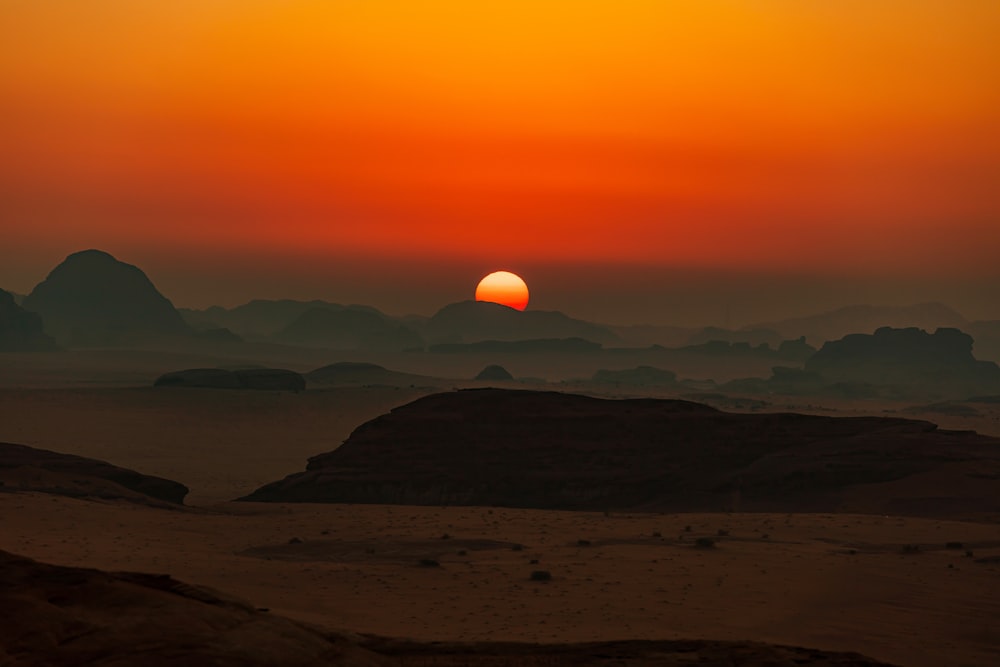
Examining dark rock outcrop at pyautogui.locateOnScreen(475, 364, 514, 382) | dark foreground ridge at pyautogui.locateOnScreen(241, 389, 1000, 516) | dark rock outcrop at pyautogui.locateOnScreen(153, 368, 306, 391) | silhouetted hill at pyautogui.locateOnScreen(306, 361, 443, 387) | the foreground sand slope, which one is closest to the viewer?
the foreground sand slope

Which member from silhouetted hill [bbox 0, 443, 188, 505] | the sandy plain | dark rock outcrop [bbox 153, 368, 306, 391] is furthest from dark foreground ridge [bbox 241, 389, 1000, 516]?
dark rock outcrop [bbox 153, 368, 306, 391]

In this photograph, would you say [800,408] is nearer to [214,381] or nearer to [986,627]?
[214,381]

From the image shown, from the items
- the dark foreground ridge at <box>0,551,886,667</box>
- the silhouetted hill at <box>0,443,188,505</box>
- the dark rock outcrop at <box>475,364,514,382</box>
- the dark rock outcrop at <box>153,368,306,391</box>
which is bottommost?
the silhouetted hill at <box>0,443,188,505</box>

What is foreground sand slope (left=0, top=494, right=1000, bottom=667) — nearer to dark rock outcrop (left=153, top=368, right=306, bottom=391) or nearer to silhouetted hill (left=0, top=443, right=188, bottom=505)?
silhouetted hill (left=0, top=443, right=188, bottom=505)

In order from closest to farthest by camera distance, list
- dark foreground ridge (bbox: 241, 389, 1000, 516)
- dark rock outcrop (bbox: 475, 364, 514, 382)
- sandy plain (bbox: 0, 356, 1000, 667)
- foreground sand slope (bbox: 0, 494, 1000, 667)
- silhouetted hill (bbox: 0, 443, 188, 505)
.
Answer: foreground sand slope (bbox: 0, 494, 1000, 667)
sandy plain (bbox: 0, 356, 1000, 667)
silhouetted hill (bbox: 0, 443, 188, 505)
dark foreground ridge (bbox: 241, 389, 1000, 516)
dark rock outcrop (bbox: 475, 364, 514, 382)

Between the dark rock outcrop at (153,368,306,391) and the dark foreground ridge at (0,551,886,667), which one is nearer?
the dark foreground ridge at (0,551,886,667)

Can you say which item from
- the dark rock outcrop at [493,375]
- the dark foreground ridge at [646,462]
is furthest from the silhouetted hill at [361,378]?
the dark foreground ridge at [646,462]
